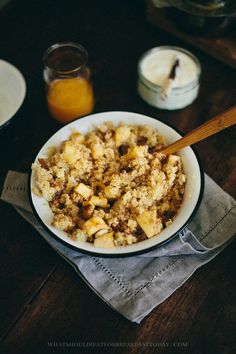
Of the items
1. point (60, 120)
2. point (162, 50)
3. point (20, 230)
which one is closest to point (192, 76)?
point (162, 50)

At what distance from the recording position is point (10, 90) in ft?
3.92

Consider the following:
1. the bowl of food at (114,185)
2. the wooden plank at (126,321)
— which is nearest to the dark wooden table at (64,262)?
the wooden plank at (126,321)

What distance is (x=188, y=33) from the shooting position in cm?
133

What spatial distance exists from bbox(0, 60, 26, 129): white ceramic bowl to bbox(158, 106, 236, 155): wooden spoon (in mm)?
413

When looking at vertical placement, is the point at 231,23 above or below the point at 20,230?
above

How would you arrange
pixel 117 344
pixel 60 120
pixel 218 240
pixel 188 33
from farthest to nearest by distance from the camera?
pixel 188 33, pixel 60 120, pixel 218 240, pixel 117 344

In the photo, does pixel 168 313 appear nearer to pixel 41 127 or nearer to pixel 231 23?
pixel 41 127

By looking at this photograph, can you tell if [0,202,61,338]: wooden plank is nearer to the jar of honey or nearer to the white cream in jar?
the jar of honey

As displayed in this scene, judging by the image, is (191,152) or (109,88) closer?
(191,152)

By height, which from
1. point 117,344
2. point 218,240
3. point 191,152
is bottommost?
point 117,344

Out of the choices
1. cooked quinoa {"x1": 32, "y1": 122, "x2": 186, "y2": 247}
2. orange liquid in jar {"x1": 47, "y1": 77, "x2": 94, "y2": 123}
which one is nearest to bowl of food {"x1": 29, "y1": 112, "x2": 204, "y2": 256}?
cooked quinoa {"x1": 32, "y1": 122, "x2": 186, "y2": 247}

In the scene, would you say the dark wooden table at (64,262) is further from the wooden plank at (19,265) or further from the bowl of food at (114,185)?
the bowl of food at (114,185)

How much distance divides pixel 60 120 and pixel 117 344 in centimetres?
61

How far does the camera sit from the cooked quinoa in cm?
89
